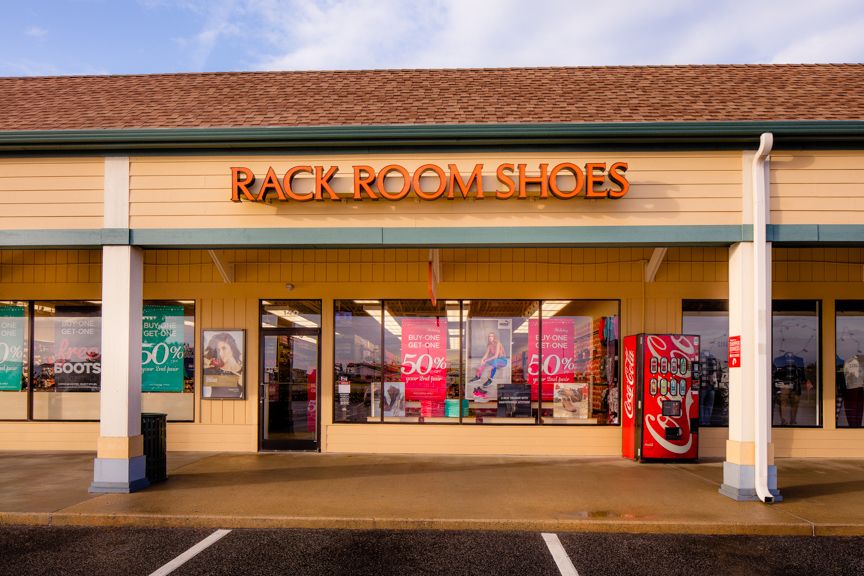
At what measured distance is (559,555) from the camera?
22.1 feet

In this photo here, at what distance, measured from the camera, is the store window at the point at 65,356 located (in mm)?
12617

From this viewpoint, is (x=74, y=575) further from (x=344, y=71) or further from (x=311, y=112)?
(x=344, y=71)

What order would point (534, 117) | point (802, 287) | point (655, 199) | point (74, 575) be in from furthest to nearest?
point (802, 287)
point (534, 117)
point (655, 199)
point (74, 575)

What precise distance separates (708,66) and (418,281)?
22.0 feet

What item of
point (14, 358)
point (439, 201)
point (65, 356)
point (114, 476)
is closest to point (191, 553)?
point (114, 476)

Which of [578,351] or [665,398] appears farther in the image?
[578,351]

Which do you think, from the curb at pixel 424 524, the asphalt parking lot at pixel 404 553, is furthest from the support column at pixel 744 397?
the asphalt parking lot at pixel 404 553

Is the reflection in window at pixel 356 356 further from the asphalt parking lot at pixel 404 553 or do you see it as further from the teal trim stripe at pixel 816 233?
the teal trim stripe at pixel 816 233

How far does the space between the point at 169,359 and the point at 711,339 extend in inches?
390

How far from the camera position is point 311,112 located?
34.9 ft

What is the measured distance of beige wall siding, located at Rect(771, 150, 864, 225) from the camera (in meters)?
9.08

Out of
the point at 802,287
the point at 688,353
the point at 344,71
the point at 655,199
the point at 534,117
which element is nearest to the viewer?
the point at 655,199

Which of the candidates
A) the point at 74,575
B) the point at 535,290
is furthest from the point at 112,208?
the point at 535,290

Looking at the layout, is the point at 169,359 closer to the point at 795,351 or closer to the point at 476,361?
the point at 476,361
